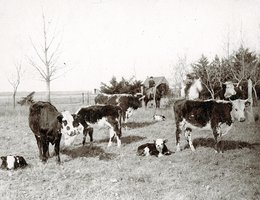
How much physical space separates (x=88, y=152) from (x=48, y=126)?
183 centimetres

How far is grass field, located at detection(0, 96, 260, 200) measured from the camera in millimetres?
5949

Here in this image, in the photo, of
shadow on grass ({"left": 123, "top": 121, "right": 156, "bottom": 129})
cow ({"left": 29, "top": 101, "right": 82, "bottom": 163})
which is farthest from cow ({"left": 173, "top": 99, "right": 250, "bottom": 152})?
shadow on grass ({"left": 123, "top": 121, "right": 156, "bottom": 129})

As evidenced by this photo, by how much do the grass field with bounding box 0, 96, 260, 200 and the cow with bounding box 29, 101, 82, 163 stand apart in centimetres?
43

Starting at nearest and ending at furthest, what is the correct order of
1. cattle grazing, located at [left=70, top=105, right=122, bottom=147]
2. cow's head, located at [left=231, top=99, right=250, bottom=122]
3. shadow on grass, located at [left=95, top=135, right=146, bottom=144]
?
cow's head, located at [left=231, top=99, right=250, bottom=122], cattle grazing, located at [left=70, top=105, right=122, bottom=147], shadow on grass, located at [left=95, top=135, right=146, bottom=144]

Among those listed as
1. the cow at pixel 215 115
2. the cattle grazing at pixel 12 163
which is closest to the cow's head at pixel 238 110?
the cow at pixel 215 115

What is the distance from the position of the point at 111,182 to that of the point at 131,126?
A: 847cm

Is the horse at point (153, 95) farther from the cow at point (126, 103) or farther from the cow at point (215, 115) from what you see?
the cow at point (215, 115)

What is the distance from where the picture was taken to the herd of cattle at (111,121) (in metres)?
8.33

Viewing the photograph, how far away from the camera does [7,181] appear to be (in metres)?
6.83

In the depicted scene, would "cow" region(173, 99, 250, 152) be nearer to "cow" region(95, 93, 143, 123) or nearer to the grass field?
the grass field

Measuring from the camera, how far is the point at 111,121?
10758mm

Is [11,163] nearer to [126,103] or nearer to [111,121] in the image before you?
[111,121]

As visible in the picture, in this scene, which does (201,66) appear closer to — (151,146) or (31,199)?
(151,146)

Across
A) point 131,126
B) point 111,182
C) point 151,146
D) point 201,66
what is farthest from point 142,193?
point 201,66
